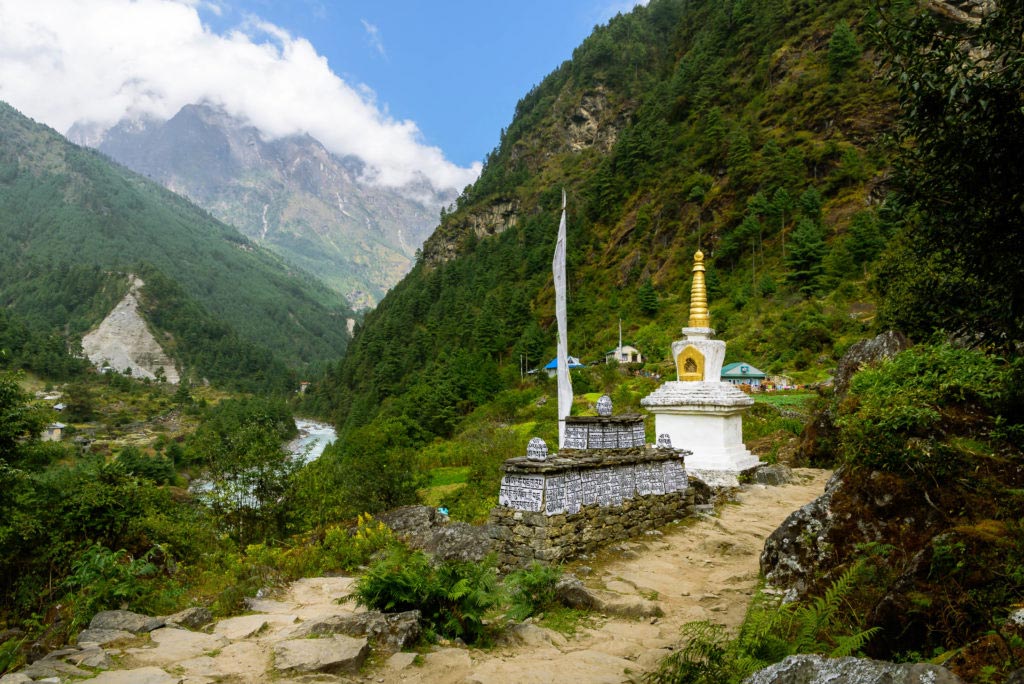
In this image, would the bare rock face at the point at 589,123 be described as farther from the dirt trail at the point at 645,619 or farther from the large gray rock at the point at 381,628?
the large gray rock at the point at 381,628

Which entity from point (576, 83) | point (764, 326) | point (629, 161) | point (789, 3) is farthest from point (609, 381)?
point (576, 83)

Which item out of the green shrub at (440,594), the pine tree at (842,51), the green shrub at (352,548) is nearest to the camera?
the green shrub at (440,594)

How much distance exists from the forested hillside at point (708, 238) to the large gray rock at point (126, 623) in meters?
27.8

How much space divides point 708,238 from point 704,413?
45.3 meters

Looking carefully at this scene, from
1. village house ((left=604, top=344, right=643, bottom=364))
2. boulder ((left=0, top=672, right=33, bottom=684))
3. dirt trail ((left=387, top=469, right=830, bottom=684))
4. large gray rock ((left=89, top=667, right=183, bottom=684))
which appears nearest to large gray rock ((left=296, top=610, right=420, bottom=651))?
dirt trail ((left=387, top=469, right=830, bottom=684))

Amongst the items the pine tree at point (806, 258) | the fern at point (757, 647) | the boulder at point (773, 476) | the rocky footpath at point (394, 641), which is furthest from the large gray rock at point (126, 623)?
the pine tree at point (806, 258)

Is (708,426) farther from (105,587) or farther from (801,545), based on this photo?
(105,587)

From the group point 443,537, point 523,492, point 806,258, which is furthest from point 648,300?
point 523,492

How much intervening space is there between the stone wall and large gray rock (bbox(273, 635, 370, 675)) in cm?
298

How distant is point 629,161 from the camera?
7388 centimetres

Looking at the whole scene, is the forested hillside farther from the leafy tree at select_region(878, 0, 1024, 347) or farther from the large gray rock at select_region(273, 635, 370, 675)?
the large gray rock at select_region(273, 635, 370, 675)

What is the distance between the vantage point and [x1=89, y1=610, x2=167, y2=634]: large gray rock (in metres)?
5.61

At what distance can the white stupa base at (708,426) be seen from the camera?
13898 millimetres

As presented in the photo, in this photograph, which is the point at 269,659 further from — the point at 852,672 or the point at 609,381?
the point at 609,381
